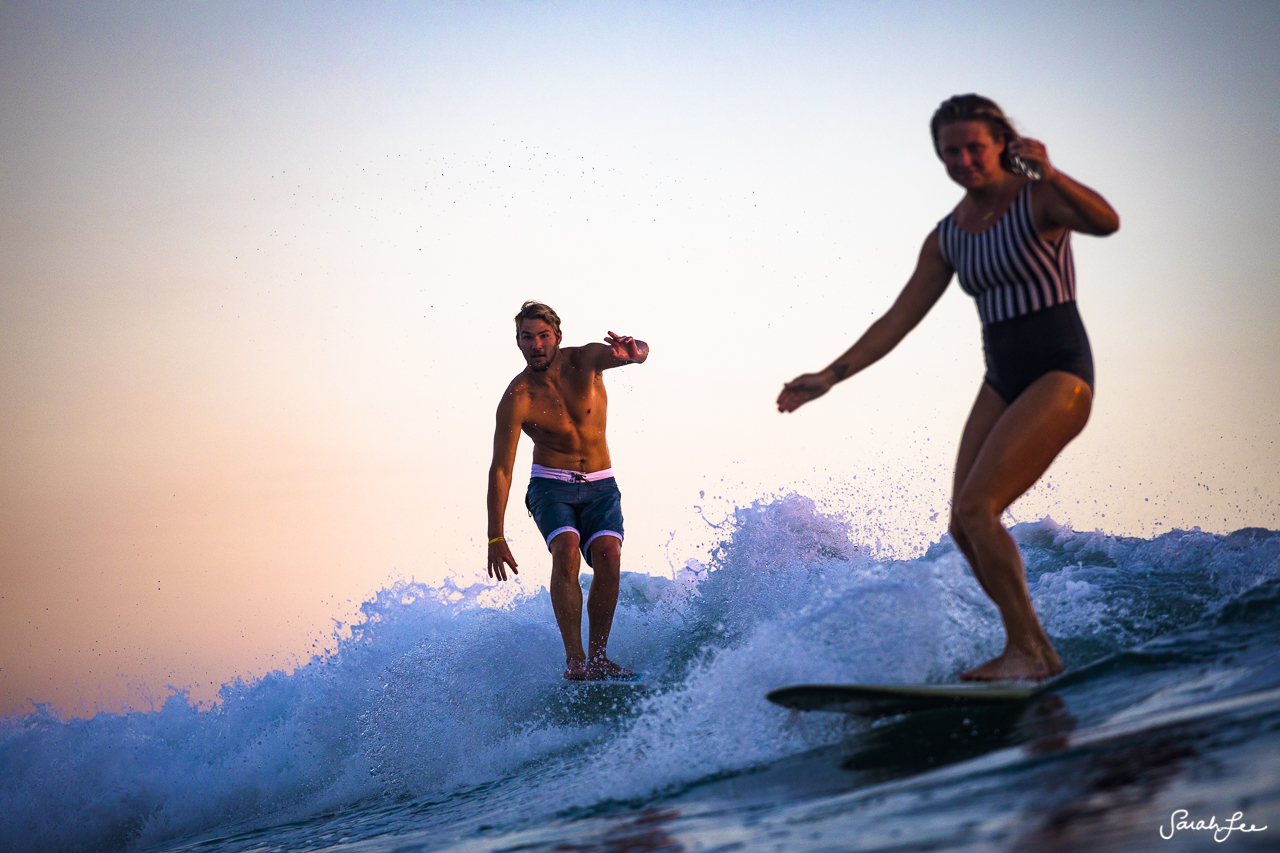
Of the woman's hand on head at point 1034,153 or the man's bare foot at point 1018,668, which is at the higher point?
the woman's hand on head at point 1034,153

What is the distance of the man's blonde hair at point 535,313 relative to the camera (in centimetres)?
636

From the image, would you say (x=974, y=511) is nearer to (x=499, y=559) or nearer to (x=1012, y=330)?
(x=1012, y=330)

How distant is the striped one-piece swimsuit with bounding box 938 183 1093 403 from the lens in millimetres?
3412

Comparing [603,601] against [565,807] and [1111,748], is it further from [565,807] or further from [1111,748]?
[1111,748]

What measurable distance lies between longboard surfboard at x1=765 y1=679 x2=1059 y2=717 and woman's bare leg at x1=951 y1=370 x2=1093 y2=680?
82 millimetres

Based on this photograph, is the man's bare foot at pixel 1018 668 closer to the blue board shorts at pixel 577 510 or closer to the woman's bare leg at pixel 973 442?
the woman's bare leg at pixel 973 442

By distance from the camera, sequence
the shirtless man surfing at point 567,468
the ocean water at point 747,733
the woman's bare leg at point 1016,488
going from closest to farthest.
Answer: the ocean water at point 747,733
the woman's bare leg at point 1016,488
the shirtless man surfing at point 567,468

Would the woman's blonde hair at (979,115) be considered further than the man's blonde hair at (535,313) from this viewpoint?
No

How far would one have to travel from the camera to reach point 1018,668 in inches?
132

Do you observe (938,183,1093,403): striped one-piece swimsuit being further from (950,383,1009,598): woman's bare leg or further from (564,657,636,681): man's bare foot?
(564,657,636,681): man's bare foot

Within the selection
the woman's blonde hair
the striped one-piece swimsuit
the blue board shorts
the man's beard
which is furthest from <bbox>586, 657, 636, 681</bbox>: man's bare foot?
the woman's blonde hair

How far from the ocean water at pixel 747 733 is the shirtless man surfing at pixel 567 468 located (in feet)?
2.02
